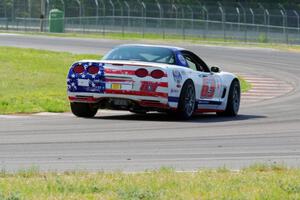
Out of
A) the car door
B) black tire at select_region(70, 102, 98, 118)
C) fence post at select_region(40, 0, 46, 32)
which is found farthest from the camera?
fence post at select_region(40, 0, 46, 32)

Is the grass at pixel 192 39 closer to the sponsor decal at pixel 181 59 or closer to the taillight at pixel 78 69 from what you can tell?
the sponsor decal at pixel 181 59

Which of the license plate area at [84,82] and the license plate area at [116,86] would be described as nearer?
the license plate area at [116,86]

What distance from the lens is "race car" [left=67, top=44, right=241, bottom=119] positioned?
17359 mm

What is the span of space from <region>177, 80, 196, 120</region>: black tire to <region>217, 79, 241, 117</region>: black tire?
1466 millimetres

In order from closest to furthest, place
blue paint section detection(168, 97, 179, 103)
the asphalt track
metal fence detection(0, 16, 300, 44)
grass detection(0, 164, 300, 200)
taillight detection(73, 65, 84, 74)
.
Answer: grass detection(0, 164, 300, 200) < the asphalt track < blue paint section detection(168, 97, 179, 103) < taillight detection(73, 65, 84, 74) < metal fence detection(0, 16, 300, 44)

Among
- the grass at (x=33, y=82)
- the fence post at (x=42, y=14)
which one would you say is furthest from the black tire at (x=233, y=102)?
the fence post at (x=42, y=14)

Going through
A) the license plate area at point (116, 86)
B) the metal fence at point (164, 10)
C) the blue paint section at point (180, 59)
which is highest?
the blue paint section at point (180, 59)

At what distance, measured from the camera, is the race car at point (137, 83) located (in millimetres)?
17359

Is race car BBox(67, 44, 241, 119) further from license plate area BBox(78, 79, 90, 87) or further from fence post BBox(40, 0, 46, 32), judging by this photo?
fence post BBox(40, 0, 46, 32)

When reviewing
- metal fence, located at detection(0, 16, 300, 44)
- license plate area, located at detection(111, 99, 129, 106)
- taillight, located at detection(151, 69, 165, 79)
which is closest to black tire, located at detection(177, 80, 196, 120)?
taillight, located at detection(151, 69, 165, 79)

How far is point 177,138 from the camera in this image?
47.6 ft

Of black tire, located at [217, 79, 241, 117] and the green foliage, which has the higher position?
black tire, located at [217, 79, 241, 117]

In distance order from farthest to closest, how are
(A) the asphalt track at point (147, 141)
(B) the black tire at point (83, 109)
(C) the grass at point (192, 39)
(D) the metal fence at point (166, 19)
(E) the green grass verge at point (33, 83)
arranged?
(D) the metal fence at point (166, 19), (C) the grass at point (192, 39), (E) the green grass verge at point (33, 83), (B) the black tire at point (83, 109), (A) the asphalt track at point (147, 141)

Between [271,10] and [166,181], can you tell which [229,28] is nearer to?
[271,10]
